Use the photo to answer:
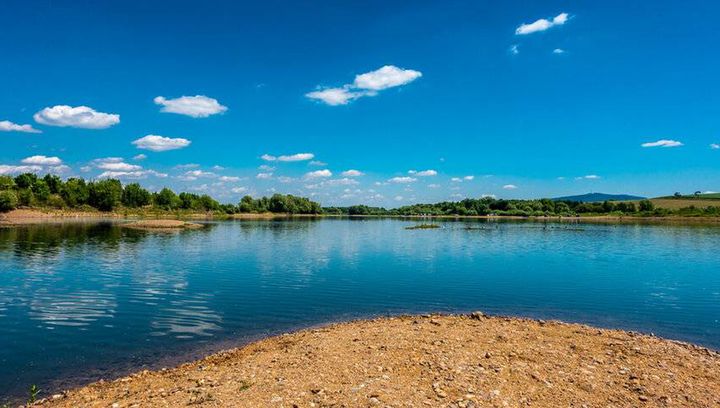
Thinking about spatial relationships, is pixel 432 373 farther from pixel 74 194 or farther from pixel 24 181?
pixel 24 181

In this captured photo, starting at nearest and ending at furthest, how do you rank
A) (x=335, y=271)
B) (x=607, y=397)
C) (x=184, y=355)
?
(x=607, y=397), (x=184, y=355), (x=335, y=271)

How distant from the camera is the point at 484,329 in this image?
18.3m

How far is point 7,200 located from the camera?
149 metres

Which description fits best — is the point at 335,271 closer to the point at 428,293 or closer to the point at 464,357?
the point at 428,293

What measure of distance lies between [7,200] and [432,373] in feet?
627

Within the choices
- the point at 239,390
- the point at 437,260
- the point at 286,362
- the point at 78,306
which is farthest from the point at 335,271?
the point at 239,390

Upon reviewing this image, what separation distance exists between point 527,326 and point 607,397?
8180mm

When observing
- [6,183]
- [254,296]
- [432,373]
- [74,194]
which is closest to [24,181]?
[6,183]

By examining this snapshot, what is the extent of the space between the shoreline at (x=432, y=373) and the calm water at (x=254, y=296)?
333 cm

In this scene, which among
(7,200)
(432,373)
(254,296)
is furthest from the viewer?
(7,200)

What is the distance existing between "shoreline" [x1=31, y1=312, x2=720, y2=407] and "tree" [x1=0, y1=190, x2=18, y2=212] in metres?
183

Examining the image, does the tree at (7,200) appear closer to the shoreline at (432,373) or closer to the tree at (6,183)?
the tree at (6,183)

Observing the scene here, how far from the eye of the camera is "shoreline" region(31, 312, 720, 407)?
10984mm

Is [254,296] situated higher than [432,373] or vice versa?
[432,373]
